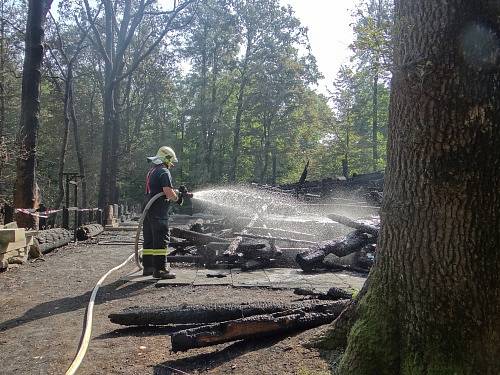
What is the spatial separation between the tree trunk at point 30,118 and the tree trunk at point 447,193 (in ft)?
33.1

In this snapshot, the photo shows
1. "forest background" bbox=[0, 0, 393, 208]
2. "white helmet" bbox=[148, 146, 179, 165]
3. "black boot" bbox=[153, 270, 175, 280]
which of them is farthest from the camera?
"forest background" bbox=[0, 0, 393, 208]

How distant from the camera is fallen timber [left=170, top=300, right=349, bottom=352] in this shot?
363 cm

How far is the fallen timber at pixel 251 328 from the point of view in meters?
3.63

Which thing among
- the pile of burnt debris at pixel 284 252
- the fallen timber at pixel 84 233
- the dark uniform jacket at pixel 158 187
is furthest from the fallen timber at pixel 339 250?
the fallen timber at pixel 84 233

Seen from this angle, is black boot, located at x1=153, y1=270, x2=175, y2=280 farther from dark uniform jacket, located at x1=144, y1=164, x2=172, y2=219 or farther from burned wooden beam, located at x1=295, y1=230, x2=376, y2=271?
burned wooden beam, located at x1=295, y1=230, x2=376, y2=271

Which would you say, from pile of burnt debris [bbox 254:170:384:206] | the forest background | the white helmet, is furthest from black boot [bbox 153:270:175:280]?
the forest background

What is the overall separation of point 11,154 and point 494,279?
1087 centimetres

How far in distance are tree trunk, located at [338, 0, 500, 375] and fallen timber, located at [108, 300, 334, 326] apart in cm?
157

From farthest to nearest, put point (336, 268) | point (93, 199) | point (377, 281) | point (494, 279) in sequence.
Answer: point (93, 199) → point (336, 268) → point (377, 281) → point (494, 279)

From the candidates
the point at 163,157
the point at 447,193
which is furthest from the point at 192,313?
the point at 163,157

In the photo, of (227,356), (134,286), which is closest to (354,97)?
(134,286)

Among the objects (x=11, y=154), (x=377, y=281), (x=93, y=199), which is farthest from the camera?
(x=93, y=199)

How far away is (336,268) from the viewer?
8.52 m

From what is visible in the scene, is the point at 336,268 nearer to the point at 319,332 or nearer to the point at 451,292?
the point at 319,332
